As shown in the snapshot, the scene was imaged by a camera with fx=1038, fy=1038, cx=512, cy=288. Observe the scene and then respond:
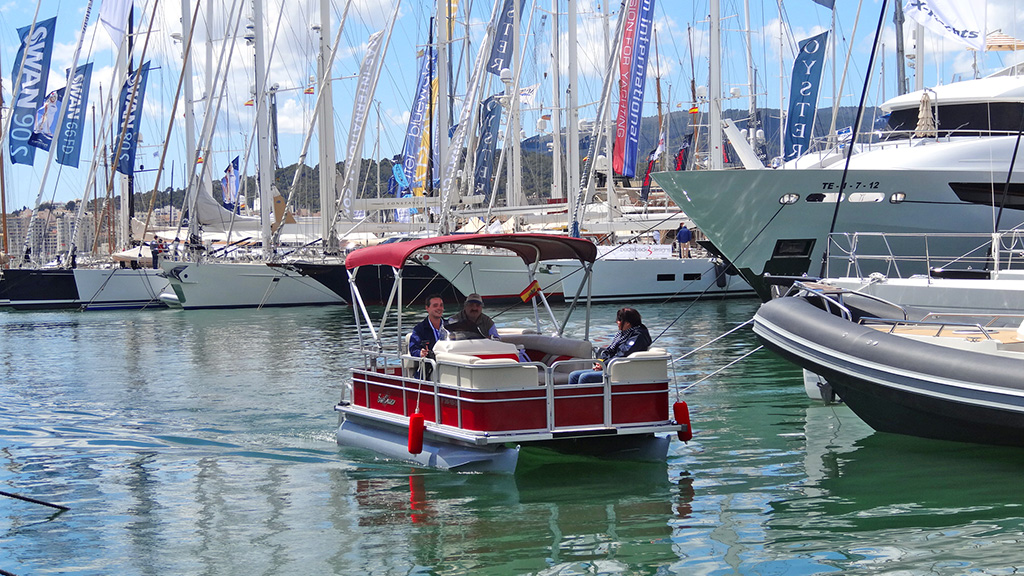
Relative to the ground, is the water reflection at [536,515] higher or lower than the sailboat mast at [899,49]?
lower

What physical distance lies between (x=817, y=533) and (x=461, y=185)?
1423 inches

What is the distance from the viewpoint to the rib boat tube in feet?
29.5

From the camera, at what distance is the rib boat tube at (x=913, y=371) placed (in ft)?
29.5

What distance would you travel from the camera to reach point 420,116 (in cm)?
3894

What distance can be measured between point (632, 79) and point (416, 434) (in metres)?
23.3

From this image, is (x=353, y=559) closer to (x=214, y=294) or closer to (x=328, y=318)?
(x=328, y=318)

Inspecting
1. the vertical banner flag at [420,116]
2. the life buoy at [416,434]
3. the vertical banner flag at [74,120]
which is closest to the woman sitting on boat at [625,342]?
the life buoy at [416,434]

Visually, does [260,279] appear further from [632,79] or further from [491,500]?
[491,500]

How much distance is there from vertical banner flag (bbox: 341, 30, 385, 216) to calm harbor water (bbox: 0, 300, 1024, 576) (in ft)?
62.3

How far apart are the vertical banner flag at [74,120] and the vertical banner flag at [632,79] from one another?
2179 centimetres

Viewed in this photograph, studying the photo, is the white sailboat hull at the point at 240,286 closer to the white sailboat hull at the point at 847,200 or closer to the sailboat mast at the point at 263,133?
the sailboat mast at the point at 263,133

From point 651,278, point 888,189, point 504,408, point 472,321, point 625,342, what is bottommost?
point 504,408

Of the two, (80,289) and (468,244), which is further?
(80,289)

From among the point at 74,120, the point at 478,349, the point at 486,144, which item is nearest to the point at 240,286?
the point at 486,144
